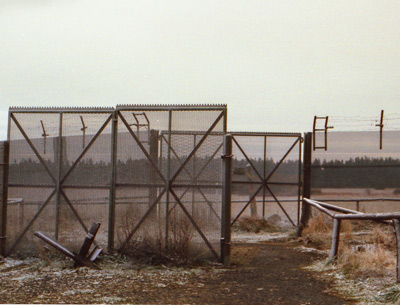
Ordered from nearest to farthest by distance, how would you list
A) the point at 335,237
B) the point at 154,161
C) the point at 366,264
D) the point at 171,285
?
the point at 171,285
the point at 366,264
the point at 335,237
the point at 154,161

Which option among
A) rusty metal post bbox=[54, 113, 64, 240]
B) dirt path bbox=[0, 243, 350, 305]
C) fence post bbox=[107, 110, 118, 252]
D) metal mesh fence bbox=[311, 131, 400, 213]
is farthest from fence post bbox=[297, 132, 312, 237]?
rusty metal post bbox=[54, 113, 64, 240]

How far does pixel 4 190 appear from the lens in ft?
32.7

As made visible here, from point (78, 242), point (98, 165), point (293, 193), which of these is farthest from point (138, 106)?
point (293, 193)

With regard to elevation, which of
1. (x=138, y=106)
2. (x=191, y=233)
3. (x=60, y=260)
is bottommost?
(x=60, y=260)

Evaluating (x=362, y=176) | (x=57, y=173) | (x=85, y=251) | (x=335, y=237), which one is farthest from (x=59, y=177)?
(x=362, y=176)

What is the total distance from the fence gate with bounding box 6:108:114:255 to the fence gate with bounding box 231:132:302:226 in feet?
22.9

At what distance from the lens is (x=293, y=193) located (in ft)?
57.7

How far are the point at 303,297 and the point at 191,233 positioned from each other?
269 centimetres

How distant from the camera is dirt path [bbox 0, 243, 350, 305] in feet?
22.1

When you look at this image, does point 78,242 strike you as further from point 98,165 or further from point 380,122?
point 380,122

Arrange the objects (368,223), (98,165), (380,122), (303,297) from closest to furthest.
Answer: (303,297) → (98,165) → (368,223) → (380,122)

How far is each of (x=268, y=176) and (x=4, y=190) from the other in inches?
342

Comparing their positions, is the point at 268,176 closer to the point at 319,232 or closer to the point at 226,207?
the point at 319,232

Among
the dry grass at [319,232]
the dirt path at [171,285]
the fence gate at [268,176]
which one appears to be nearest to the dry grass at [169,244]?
the dirt path at [171,285]
